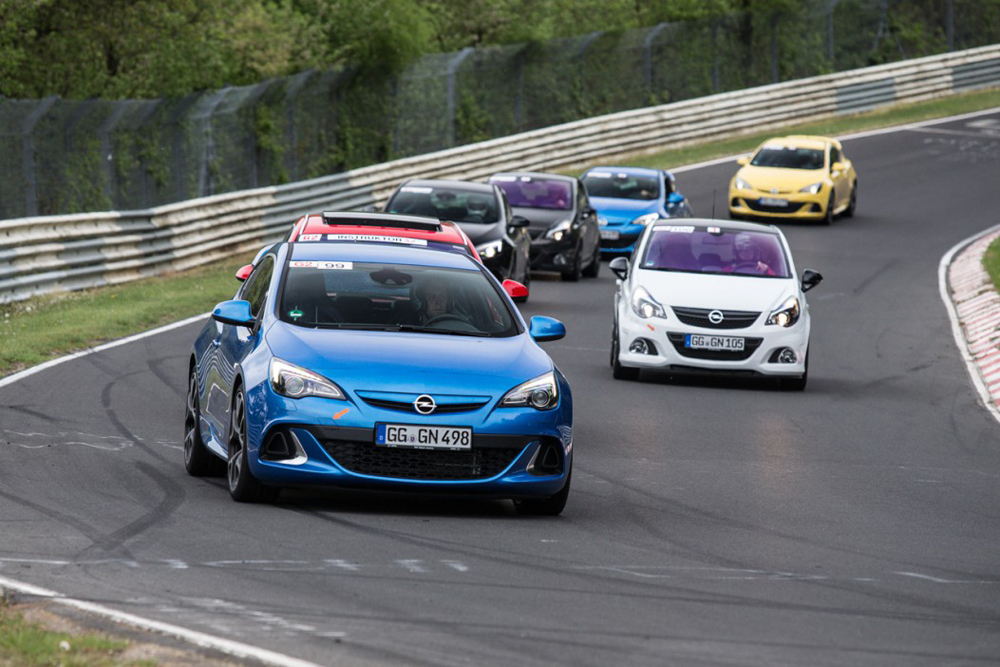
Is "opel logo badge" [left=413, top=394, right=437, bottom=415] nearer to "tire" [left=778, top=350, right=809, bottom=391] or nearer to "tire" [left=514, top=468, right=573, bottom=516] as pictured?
"tire" [left=514, top=468, right=573, bottom=516]

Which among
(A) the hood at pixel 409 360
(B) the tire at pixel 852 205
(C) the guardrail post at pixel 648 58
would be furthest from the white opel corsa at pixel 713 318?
(C) the guardrail post at pixel 648 58

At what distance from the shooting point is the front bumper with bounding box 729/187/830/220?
3500 centimetres

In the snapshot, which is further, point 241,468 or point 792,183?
point 792,183

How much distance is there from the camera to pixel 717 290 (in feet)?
59.1

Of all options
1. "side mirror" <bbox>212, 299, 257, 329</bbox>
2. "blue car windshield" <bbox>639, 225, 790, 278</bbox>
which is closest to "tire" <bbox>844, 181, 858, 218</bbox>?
"blue car windshield" <bbox>639, 225, 790, 278</bbox>

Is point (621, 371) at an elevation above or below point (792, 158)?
above

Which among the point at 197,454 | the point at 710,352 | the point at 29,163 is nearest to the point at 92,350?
the point at 710,352

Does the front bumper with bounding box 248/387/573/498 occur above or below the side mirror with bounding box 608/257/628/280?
above

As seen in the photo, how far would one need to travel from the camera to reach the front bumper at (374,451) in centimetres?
956

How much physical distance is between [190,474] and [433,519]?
1915 mm

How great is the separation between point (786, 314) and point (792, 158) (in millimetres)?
19082

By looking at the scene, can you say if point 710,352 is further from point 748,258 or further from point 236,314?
point 236,314

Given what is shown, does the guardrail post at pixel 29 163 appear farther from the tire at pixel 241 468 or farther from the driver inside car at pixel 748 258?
the tire at pixel 241 468

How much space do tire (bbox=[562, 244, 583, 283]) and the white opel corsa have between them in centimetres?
840
